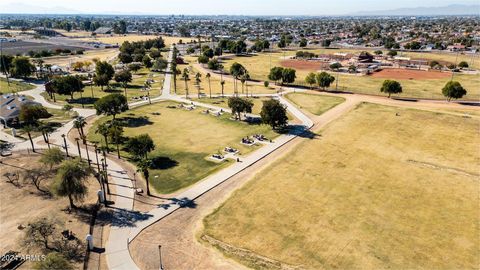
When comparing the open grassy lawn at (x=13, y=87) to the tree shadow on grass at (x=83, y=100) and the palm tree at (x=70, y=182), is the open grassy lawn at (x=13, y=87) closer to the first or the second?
Answer: the tree shadow on grass at (x=83, y=100)

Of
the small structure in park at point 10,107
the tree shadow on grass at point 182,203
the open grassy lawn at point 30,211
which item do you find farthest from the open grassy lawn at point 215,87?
the tree shadow on grass at point 182,203

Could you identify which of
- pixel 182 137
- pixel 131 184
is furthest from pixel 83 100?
pixel 131 184

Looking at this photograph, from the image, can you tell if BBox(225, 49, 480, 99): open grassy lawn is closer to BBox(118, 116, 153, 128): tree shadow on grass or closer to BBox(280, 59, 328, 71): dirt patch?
BBox(280, 59, 328, 71): dirt patch

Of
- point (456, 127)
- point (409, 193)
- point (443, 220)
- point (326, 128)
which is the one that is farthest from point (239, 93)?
point (443, 220)

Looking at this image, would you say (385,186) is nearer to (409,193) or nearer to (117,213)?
(409,193)

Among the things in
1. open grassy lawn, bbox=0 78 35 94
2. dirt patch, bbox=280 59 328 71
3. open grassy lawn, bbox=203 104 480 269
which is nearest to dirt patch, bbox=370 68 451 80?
dirt patch, bbox=280 59 328 71

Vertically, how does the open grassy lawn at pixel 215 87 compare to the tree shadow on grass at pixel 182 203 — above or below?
above
